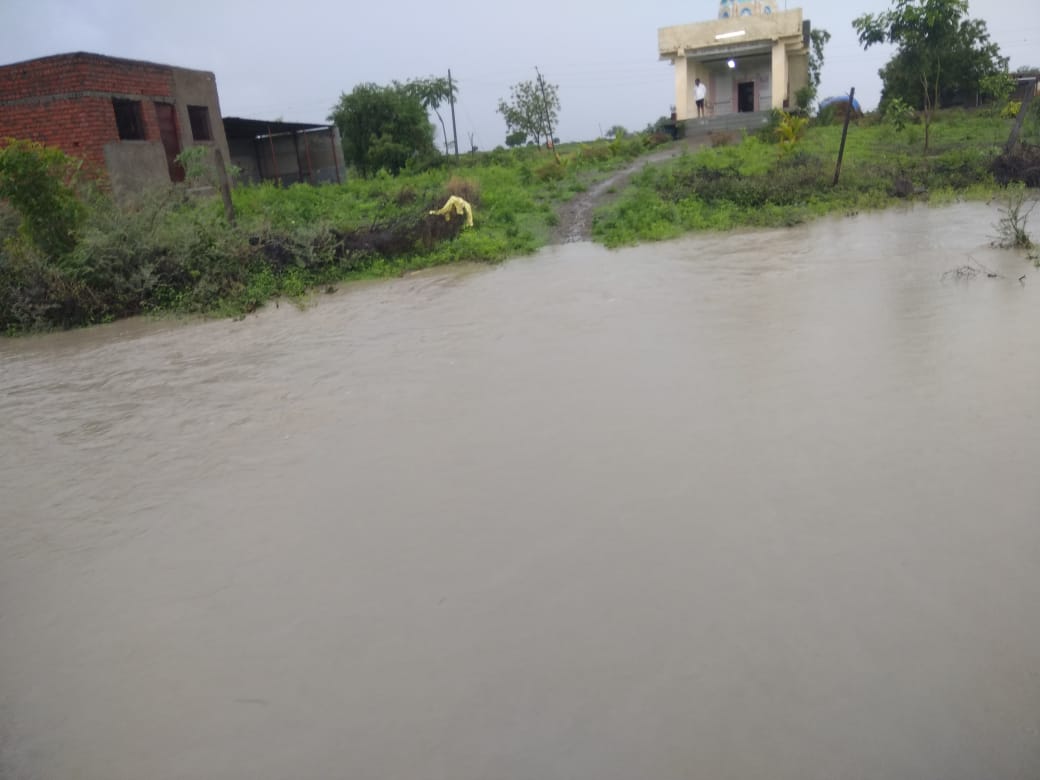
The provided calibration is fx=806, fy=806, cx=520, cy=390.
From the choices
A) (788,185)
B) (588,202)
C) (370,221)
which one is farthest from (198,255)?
(788,185)

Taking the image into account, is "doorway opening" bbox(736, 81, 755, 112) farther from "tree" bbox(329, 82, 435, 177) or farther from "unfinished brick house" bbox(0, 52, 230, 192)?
"unfinished brick house" bbox(0, 52, 230, 192)

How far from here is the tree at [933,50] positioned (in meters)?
22.5

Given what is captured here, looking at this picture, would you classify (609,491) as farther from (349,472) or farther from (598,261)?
(598,261)

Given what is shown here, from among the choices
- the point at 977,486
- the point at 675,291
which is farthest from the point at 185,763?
the point at 675,291

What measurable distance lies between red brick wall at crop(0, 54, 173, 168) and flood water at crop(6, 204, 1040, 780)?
32.9ft

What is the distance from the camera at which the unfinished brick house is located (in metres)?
15.0

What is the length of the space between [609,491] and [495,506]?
60cm

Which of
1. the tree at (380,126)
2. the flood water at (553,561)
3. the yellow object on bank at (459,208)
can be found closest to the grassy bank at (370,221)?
the yellow object on bank at (459,208)

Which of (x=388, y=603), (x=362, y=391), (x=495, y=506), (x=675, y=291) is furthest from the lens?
(x=675, y=291)

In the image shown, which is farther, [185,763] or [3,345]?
[3,345]

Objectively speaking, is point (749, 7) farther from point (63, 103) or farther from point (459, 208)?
point (63, 103)

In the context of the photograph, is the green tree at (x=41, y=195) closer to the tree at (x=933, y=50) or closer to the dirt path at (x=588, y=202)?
the dirt path at (x=588, y=202)

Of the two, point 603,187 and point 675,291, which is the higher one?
point 603,187

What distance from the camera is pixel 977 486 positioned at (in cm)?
386
